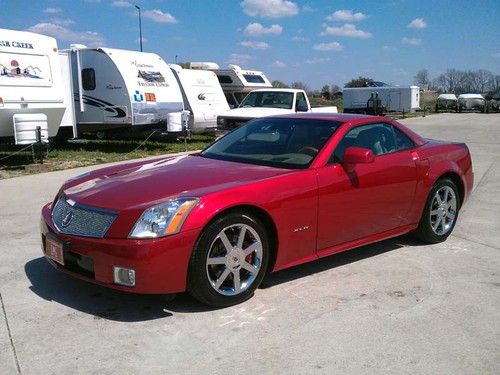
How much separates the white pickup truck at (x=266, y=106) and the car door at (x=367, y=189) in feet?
28.5

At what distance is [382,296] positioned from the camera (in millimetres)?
4102

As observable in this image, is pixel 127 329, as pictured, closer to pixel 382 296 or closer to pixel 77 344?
pixel 77 344

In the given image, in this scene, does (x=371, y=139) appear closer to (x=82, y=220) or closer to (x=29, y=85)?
(x=82, y=220)

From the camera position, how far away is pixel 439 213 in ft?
18.1

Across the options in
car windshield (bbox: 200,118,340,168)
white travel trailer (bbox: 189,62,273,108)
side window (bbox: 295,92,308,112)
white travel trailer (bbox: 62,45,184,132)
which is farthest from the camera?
white travel trailer (bbox: 189,62,273,108)

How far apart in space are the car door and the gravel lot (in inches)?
14.9

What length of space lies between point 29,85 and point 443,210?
9.35 m

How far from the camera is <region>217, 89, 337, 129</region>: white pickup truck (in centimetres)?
1384

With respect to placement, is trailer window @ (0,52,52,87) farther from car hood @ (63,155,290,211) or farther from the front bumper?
the front bumper

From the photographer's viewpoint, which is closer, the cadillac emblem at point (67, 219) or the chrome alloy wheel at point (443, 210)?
the cadillac emblem at point (67, 219)

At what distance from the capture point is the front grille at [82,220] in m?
3.62

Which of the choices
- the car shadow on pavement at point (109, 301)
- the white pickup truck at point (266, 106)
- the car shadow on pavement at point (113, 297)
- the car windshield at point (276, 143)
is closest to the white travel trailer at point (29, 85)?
the white pickup truck at point (266, 106)

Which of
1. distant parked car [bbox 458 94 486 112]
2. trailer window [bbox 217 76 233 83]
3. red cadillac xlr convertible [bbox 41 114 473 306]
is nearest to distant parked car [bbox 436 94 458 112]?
distant parked car [bbox 458 94 486 112]

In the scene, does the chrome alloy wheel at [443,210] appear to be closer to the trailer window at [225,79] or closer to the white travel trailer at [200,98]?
the white travel trailer at [200,98]
